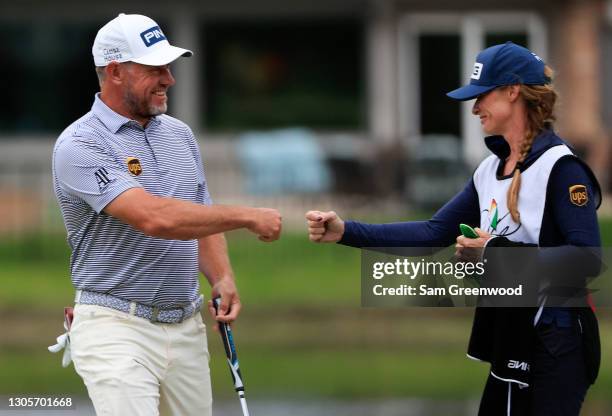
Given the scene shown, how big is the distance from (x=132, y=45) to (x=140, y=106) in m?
0.23

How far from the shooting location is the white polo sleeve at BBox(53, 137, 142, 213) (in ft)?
16.9

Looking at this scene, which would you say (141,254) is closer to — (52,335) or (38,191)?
(52,335)

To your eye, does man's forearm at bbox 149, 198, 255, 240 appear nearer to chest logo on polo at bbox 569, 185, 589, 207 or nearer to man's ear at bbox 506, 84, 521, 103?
man's ear at bbox 506, 84, 521, 103

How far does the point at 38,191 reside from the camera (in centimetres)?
1722

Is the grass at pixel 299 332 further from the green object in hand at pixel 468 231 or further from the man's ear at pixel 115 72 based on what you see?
the green object in hand at pixel 468 231

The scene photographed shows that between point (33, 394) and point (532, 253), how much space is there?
217 inches

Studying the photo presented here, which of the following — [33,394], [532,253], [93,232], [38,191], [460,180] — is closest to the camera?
[532,253]

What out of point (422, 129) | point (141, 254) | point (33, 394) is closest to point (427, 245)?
point (141, 254)

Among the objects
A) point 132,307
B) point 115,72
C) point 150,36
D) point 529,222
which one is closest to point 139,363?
point 132,307

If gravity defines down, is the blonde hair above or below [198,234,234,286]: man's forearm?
above

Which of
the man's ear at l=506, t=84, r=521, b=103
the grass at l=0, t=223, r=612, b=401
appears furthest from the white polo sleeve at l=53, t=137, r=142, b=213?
the grass at l=0, t=223, r=612, b=401

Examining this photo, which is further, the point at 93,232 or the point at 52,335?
the point at 52,335

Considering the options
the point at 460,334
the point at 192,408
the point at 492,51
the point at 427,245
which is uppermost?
the point at 492,51

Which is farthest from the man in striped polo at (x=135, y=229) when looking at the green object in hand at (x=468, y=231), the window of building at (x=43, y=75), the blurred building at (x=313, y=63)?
the window of building at (x=43, y=75)
